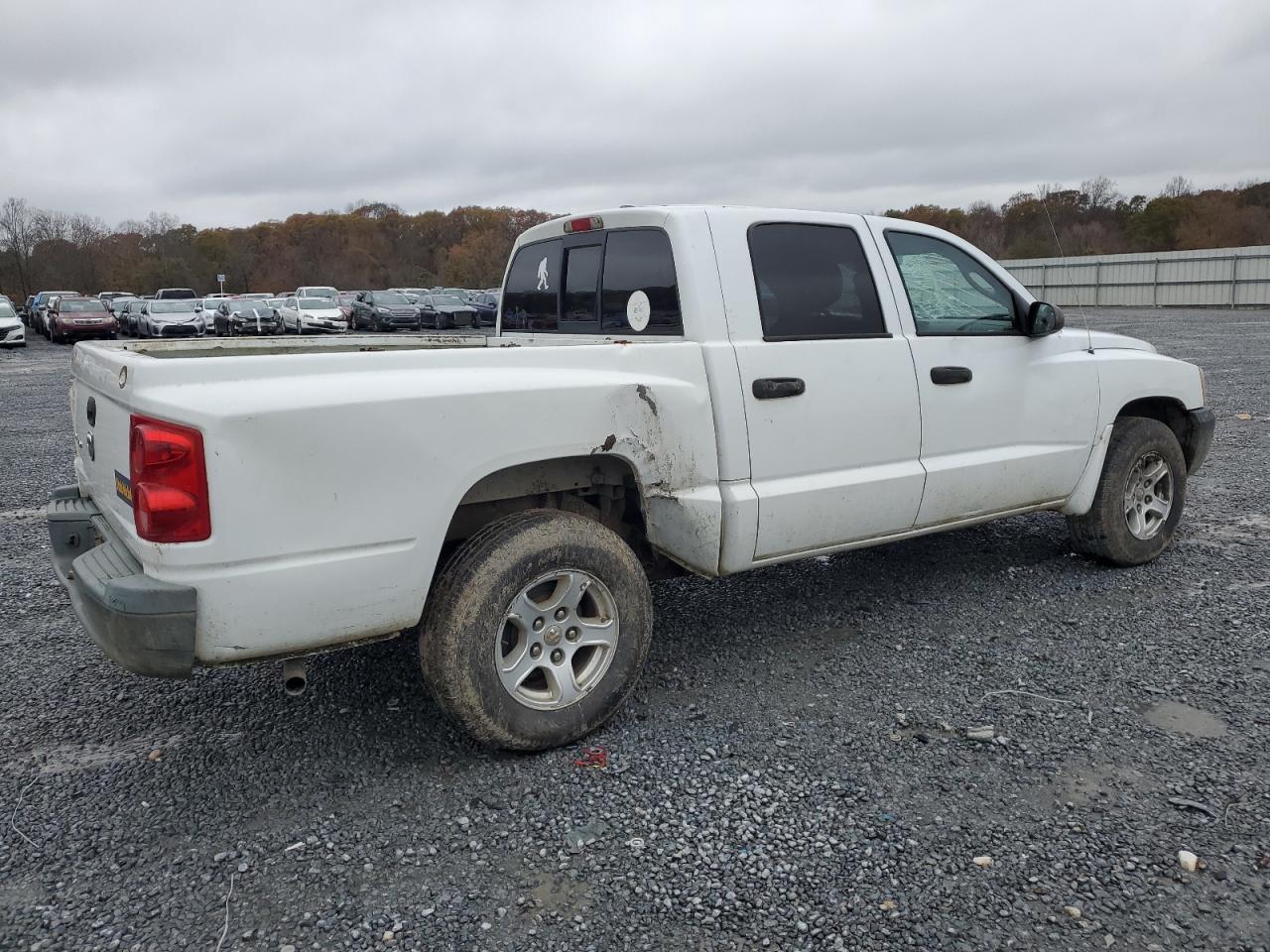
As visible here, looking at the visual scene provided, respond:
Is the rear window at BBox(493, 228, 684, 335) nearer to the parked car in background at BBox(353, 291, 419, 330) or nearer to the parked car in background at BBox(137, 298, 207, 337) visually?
the parked car in background at BBox(353, 291, 419, 330)

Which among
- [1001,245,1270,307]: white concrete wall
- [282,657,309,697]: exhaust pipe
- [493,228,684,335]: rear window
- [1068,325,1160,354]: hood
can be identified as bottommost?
[282,657,309,697]: exhaust pipe

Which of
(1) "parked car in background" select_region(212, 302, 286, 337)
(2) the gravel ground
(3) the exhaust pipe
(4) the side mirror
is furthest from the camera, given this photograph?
(1) "parked car in background" select_region(212, 302, 286, 337)

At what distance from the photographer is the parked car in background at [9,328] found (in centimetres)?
2914

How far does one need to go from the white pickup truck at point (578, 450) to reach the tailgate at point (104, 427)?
0.02 metres

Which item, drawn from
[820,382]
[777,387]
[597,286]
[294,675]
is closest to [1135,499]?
[820,382]

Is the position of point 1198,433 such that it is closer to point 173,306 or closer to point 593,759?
point 593,759

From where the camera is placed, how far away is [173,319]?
112 ft

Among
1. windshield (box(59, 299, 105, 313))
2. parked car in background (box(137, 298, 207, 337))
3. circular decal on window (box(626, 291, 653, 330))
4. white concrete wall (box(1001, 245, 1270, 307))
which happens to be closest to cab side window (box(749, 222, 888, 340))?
circular decal on window (box(626, 291, 653, 330))

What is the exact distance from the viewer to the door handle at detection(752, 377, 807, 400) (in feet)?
12.5

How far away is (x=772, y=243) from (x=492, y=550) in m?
1.79

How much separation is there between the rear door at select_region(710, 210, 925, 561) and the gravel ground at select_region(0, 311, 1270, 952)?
2.38 feet

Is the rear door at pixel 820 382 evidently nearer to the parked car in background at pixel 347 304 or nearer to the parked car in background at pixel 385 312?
the parked car in background at pixel 385 312

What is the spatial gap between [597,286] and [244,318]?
3314cm

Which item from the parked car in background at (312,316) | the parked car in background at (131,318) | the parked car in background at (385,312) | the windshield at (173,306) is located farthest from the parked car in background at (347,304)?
the parked car in background at (131,318)
